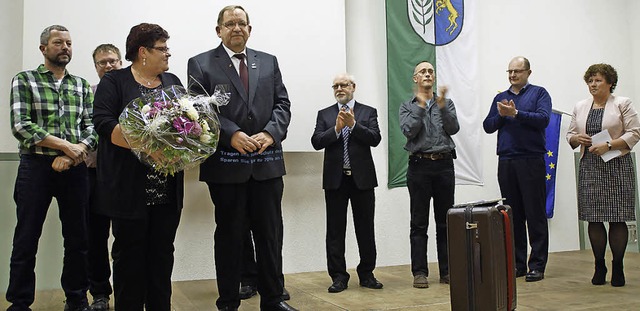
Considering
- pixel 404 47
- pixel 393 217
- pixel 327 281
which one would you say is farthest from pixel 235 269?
pixel 404 47

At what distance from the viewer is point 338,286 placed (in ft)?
12.6

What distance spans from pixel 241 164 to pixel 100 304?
1.30 m

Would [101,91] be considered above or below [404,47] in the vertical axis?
below

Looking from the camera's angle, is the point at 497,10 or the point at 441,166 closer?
the point at 441,166

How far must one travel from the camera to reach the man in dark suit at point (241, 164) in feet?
9.09

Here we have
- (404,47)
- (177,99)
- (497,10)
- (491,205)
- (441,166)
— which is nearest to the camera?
(177,99)

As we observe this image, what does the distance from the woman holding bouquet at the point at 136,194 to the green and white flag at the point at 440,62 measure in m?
3.07

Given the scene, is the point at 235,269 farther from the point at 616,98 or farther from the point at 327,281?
the point at 616,98

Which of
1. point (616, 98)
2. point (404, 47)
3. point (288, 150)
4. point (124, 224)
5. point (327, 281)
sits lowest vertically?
point (327, 281)

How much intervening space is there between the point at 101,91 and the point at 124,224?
555mm

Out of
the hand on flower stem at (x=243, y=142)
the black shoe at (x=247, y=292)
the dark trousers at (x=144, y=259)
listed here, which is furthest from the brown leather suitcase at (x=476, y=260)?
the black shoe at (x=247, y=292)

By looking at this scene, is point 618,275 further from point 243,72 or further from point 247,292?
point 243,72

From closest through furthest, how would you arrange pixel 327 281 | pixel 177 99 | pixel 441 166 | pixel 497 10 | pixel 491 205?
1. pixel 177 99
2. pixel 491 205
3. pixel 441 166
4. pixel 327 281
5. pixel 497 10

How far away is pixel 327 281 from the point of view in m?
4.39
